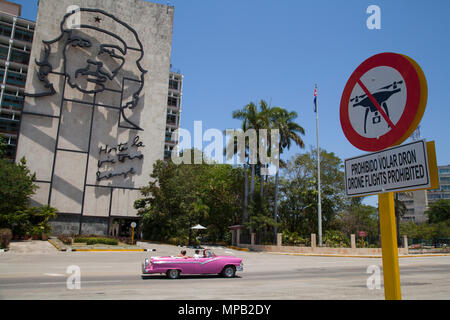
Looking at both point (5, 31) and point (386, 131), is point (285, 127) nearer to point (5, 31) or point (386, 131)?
point (386, 131)

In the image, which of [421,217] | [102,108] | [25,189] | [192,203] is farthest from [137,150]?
[421,217]

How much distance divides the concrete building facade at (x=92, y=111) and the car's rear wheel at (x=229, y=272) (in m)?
27.8

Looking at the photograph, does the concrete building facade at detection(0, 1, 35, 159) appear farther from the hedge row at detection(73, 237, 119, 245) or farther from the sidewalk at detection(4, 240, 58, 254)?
the hedge row at detection(73, 237, 119, 245)

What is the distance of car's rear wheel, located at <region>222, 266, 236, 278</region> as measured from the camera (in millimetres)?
14867

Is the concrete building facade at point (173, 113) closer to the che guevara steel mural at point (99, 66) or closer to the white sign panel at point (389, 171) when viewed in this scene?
the che guevara steel mural at point (99, 66)

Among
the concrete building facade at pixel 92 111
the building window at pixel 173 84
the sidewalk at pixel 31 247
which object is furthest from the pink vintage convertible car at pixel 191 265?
the building window at pixel 173 84

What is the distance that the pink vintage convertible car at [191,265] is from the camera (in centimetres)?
1401

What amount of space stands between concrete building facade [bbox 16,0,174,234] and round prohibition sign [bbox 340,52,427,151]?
130 feet

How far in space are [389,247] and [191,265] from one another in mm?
12699

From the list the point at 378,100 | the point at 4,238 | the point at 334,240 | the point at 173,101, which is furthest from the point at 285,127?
the point at 173,101

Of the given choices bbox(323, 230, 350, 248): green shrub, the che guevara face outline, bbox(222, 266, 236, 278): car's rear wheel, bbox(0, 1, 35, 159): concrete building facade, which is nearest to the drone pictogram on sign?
bbox(222, 266, 236, 278): car's rear wheel

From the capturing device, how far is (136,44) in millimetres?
44469
